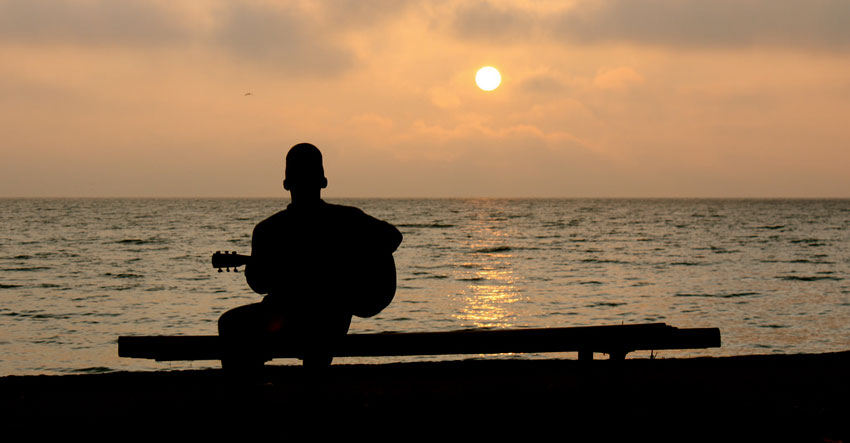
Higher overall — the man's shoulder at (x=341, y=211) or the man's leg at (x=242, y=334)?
the man's shoulder at (x=341, y=211)

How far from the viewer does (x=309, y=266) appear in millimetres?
4199

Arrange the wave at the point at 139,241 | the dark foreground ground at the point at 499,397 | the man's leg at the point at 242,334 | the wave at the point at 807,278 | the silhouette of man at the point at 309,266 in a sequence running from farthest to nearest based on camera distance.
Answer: the wave at the point at 139,241, the wave at the point at 807,278, the dark foreground ground at the point at 499,397, the silhouette of man at the point at 309,266, the man's leg at the point at 242,334

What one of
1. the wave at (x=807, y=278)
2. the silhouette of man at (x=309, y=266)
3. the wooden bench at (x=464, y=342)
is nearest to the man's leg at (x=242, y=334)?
the silhouette of man at (x=309, y=266)

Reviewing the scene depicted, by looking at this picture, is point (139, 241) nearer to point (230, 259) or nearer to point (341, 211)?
point (230, 259)

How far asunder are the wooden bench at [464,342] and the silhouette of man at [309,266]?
580mm

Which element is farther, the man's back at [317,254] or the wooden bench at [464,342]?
the wooden bench at [464,342]

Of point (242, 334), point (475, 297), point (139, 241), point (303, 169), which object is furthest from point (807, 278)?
point (139, 241)

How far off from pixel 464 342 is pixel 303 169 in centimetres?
161

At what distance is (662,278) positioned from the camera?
27891mm

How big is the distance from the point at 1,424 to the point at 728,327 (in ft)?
48.3

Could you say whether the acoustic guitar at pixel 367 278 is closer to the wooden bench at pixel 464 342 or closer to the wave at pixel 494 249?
the wooden bench at pixel 464 342

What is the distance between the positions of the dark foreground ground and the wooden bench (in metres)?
0.31

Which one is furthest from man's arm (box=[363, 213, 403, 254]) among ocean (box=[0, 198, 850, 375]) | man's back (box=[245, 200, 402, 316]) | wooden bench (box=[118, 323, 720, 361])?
ocean (box=[0, 198, 850, 375])

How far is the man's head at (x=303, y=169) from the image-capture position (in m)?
4.23
